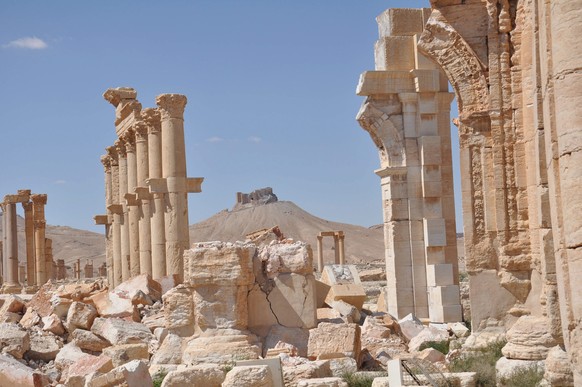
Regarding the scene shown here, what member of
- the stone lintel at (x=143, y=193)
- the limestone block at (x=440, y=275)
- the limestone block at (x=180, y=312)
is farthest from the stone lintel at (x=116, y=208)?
the limestone block at (x=180, y=312)

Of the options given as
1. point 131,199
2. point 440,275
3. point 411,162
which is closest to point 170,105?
point 131,199

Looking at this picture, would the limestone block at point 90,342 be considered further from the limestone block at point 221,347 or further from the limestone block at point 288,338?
the limestone block at point 288,338

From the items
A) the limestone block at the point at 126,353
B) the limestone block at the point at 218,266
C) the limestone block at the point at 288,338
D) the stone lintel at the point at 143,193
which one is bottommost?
the limestone block at the point at 126,353

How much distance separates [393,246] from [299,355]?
549 centimetres

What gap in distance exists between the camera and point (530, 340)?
10.5 meters

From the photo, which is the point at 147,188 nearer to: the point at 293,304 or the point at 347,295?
the point at 347,295

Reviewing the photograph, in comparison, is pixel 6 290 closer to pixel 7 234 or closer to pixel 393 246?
pixel 7 234

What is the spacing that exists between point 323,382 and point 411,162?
829cm

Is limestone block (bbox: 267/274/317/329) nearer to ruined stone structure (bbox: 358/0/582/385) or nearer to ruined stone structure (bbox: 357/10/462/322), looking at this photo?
ruined stone structure (bbox: 358/0/582/385)

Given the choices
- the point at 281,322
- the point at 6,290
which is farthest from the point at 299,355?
the point at 6,290

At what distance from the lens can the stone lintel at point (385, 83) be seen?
18.5 m

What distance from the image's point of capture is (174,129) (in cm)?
2217

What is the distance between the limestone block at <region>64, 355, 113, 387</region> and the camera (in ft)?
41.5

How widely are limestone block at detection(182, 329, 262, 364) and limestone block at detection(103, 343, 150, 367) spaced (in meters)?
0.99
